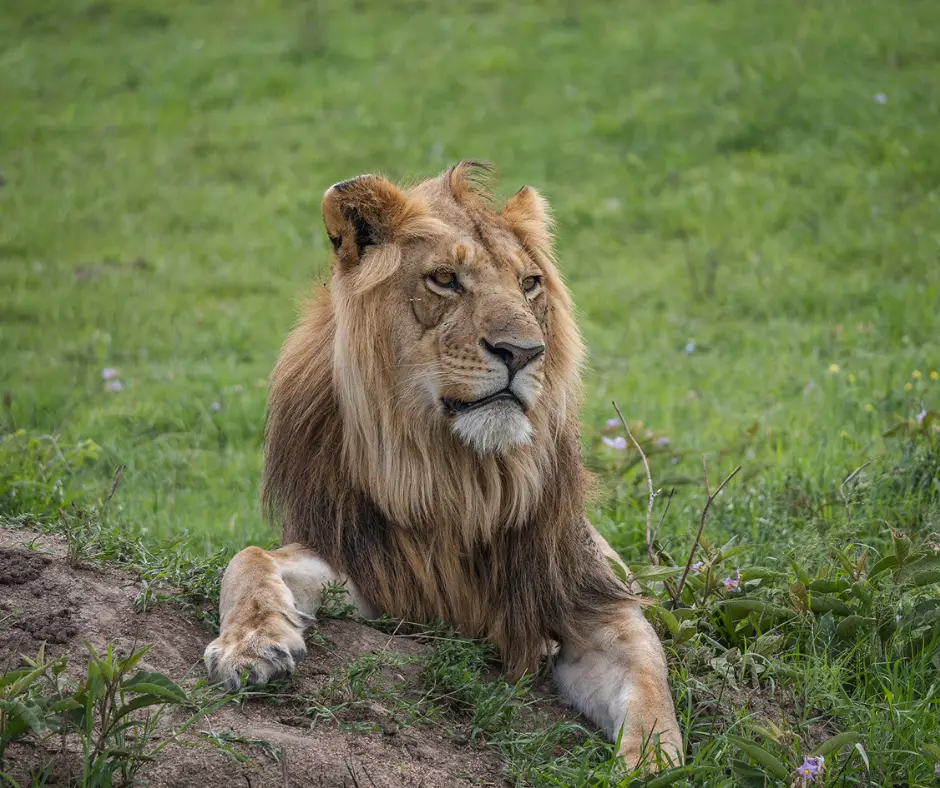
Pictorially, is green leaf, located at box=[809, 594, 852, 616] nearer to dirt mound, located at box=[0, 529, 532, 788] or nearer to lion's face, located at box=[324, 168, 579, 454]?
lion's face, located at box=[324, 168, 579, 454]

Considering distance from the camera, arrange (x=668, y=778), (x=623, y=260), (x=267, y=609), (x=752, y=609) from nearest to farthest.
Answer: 1. (x=668, y=778)
2. (x=267, y=609)
3. (x=752, y=609)
4. (x=623, y=260)

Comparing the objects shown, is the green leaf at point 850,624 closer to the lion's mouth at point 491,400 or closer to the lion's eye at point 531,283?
the lion's mouth at point 491,400

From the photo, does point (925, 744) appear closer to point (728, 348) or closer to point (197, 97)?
point (728, 348)

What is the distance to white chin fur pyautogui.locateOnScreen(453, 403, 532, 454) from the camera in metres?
3.27

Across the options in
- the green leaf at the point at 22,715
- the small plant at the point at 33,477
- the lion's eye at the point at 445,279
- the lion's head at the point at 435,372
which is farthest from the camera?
the small plant at the point at 33,477

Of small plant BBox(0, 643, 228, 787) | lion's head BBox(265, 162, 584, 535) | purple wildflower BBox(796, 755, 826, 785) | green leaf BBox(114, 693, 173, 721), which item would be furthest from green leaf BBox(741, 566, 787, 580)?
green leaf BBox(114, 693, 173, 721)

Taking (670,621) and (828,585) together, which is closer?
(670,621)

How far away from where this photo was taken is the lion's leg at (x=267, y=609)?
9.75 ft

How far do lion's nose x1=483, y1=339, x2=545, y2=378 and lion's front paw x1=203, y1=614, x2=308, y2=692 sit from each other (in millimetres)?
826

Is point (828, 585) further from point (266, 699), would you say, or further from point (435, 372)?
point (266, 699)

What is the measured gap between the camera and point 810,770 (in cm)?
287

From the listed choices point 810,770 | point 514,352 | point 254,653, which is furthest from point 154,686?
point 810,770

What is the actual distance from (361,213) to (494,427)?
71cm

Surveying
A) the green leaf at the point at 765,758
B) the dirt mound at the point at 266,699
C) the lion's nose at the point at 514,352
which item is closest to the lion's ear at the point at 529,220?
the lion's nose at the point at 514,352
